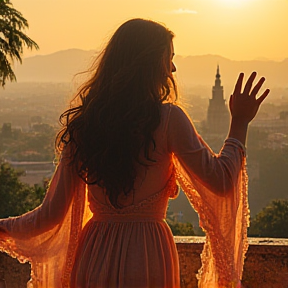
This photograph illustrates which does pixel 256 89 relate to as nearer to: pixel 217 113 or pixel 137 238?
pixel 137 238

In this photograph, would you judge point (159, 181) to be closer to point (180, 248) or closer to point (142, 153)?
point (142, 153)

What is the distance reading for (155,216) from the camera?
1.96 m

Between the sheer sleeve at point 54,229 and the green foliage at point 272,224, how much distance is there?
10.1 feet

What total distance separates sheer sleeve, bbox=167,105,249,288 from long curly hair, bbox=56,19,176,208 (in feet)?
0.25

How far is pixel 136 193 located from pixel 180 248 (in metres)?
1.55

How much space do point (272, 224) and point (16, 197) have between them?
3309 mm

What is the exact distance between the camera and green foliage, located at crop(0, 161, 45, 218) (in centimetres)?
701

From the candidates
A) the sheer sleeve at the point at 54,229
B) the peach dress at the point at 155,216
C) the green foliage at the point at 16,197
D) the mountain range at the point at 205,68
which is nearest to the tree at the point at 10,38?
the green foliage at the point at 16,197

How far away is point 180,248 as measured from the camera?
341 centimetres

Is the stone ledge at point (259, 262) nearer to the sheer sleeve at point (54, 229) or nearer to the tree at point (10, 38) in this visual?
the sheer sleeve at point (54, 229)

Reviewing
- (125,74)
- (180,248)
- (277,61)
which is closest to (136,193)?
(125,74)

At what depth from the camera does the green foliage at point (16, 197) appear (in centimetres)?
701

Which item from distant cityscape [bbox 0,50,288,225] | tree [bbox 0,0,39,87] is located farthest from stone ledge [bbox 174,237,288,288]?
tree [bbox 0,0,39,87]

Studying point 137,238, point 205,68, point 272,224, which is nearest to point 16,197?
point 272,224
